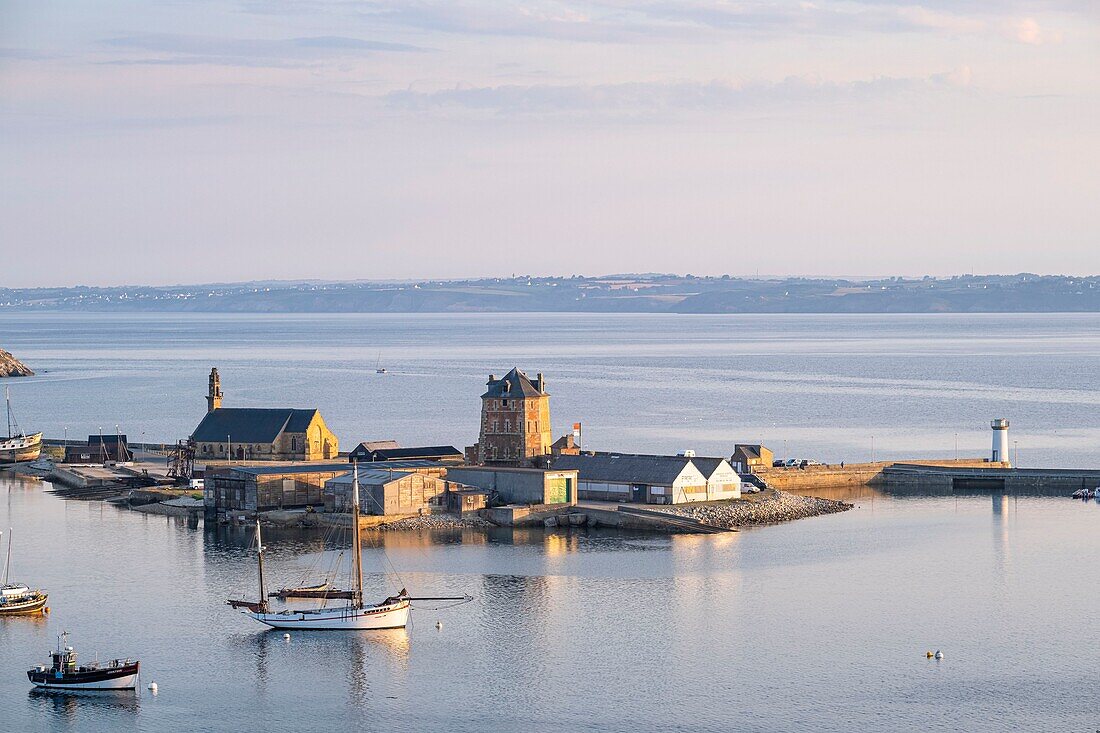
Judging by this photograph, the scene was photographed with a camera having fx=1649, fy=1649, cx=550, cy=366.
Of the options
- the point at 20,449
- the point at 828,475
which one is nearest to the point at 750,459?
the point at 828,475

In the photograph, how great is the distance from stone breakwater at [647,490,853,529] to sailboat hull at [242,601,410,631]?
20281 mm

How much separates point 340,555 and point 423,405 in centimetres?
7019

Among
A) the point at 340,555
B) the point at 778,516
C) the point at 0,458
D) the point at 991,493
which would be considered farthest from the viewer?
the point at 0,458

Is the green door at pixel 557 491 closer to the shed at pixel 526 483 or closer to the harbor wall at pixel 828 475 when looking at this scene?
the shed at pixel 526 483

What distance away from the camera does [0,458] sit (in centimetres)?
8650

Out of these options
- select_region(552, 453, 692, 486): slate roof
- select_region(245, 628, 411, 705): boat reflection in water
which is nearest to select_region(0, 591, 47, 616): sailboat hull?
select_region(245, 628, 411, 705): boat reflection in water

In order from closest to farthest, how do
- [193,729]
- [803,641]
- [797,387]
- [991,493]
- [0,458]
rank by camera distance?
[193,729]
[803,641]
[991,493]
[0,458]
[797,387]

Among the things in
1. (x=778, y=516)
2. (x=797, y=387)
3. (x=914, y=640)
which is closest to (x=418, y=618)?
(x=914, y=640)

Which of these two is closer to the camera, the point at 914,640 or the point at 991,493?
the point at 914,640

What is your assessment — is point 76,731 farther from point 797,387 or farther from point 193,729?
point 797,387

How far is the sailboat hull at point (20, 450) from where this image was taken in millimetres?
86500

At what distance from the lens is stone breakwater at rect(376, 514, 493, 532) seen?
60.4 m

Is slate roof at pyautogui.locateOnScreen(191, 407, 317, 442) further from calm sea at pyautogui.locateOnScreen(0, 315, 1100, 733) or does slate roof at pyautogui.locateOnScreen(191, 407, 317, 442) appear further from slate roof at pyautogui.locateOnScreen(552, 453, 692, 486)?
slate roof at pyautogui.locateOnScreen(552, 453, 692, 486)

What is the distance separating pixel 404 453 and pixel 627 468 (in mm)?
12756
